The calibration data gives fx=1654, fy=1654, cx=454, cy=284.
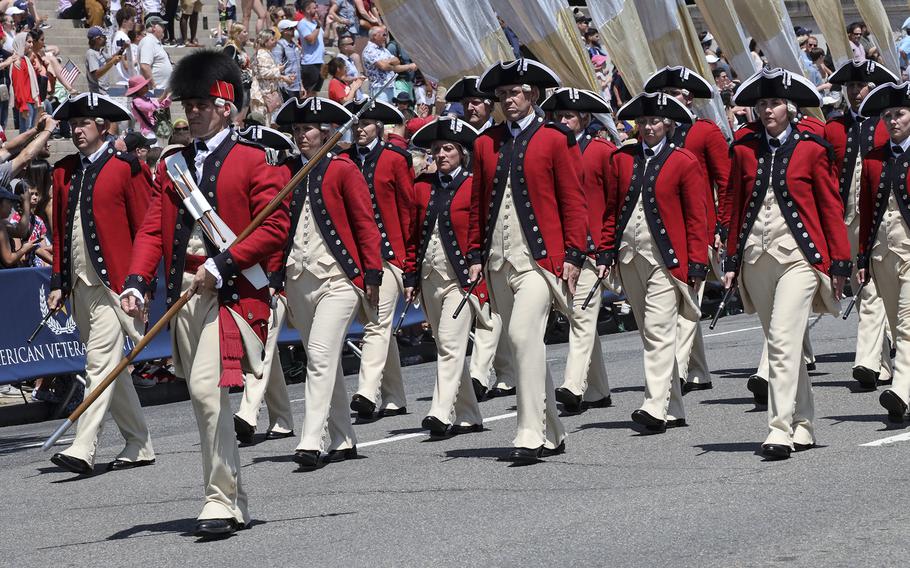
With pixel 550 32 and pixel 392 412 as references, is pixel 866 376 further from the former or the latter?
pixel 550 32

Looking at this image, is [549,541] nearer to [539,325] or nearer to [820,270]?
Result: [539,325]

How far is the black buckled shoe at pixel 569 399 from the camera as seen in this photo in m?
10.8

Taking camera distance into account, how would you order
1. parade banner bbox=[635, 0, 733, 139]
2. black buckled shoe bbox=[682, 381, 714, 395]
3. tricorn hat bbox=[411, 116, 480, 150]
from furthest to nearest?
parade banner bbox=[635, 0, 733, 139], black buckled shoe bbox=[682, 381, 714, 395], tricorn hat bbox=[411, 116, 480, 150]

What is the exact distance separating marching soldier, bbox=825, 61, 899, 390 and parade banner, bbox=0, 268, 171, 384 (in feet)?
18.3

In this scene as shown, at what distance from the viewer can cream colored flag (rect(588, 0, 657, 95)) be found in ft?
55.8

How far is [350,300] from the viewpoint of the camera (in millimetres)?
9328

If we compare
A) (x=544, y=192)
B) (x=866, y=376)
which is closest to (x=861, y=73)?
(x=866, y=376)

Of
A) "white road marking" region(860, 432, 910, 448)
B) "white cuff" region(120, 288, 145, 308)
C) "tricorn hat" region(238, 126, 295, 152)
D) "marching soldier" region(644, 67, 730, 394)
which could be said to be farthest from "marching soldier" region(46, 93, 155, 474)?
"white road marking" region(860, 432, 910, 448)

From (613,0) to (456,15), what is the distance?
106 inches

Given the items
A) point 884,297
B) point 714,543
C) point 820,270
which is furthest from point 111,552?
point 884,297

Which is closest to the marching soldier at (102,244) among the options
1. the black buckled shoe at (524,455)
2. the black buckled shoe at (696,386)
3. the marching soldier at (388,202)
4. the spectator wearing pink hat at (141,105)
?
the marching soldier at (388,202)

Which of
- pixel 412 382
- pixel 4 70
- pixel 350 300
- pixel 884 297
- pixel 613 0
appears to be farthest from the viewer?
pixel 4 70

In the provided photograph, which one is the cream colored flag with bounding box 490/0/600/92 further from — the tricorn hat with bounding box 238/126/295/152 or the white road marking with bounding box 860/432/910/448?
the white road marking with bounding box 860/432/910/448

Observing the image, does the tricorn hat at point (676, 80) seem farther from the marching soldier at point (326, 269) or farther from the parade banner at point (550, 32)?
the parade banner at point (550, 32)
